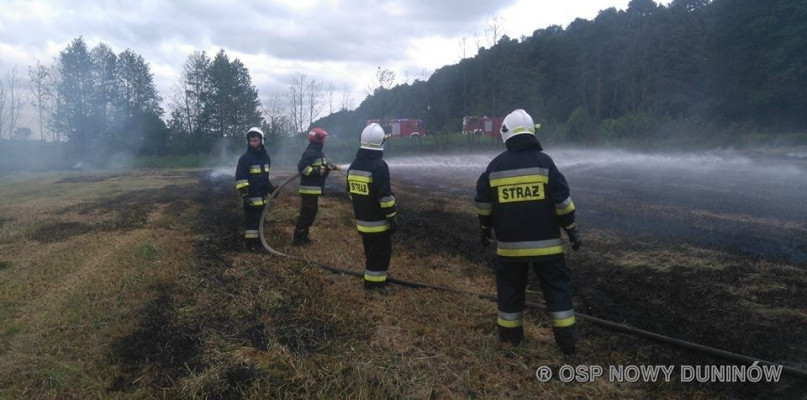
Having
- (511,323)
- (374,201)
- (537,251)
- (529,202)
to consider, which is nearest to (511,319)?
(511,323)

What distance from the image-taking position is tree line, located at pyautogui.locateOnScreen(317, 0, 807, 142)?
28.7 m

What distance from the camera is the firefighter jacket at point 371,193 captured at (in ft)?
17.3

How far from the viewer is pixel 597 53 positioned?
4469 centimetres

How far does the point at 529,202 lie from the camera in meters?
3.96

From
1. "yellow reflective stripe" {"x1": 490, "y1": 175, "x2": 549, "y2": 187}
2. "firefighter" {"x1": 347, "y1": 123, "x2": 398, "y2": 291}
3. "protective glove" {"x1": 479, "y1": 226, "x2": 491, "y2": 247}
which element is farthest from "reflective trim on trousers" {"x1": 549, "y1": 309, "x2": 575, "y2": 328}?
"firefighter" {"x1": 347, "y1": 123, "x2": 398, "y2": 291}

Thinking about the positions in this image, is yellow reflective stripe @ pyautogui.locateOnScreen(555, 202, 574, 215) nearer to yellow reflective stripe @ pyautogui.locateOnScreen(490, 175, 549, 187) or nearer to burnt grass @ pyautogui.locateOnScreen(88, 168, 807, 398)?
yellow reflective stripe @ pyautogui.locateOnScreen(490, 175, 549, 187)

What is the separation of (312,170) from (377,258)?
264 centimetres

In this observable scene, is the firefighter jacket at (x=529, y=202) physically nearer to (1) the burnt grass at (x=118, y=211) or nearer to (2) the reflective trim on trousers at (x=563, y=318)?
(2) the reflective trim on trousers at (x=563, y=318)

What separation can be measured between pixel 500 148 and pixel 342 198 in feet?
68.8

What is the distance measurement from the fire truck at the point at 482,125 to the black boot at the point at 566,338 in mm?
31831

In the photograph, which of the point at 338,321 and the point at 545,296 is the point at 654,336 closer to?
the point at 545,296

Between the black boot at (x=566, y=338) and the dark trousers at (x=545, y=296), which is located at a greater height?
the dark trousers at (x=545, y=296)

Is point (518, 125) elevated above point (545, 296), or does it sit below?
above

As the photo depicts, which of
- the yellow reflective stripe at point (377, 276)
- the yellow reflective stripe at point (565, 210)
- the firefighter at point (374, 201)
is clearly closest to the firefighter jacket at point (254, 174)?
the firefighter at point (374, 201)
